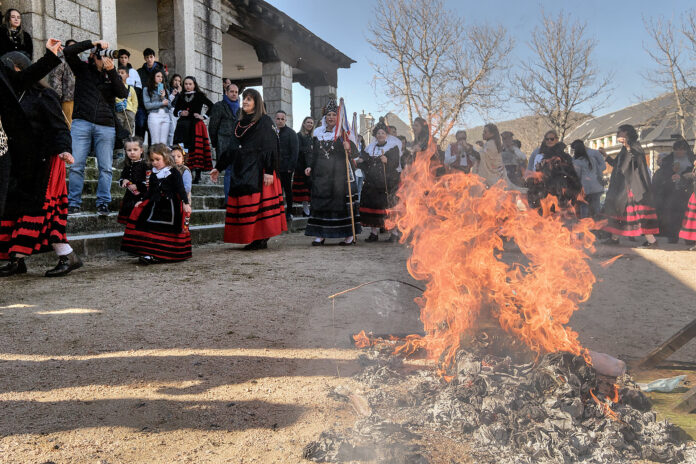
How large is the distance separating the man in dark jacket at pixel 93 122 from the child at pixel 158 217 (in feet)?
4.04

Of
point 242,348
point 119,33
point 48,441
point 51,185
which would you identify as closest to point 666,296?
point 242,348

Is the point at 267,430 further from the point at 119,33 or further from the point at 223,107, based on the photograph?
the point at 119,33

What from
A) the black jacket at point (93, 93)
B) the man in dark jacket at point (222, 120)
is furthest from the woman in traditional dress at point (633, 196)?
the black jacket at point (93, 93)

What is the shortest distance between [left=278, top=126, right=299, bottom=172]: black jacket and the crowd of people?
0.03 m

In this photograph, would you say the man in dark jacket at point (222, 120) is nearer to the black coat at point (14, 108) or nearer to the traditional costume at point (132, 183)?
the traditional costume at point (132, 183)

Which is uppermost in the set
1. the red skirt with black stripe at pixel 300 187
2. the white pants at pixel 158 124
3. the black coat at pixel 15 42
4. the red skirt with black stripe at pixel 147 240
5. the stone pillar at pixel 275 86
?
the stone pillar at pixel 275 86

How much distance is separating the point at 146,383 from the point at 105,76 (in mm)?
6218

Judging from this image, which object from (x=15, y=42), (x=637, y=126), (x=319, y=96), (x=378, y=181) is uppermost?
(x=637, y=126)

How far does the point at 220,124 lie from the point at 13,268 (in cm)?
532

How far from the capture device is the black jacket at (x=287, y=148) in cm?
1083

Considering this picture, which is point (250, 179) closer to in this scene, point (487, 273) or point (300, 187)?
point (300, 187)

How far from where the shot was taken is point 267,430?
7.71ft

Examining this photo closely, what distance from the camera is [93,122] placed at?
7332 mm

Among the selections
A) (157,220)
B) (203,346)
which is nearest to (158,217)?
(157,220)
